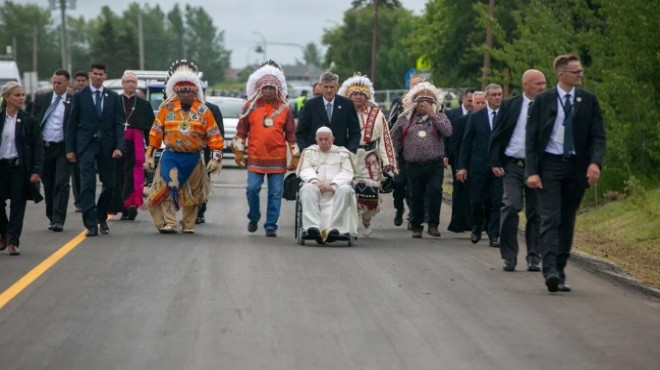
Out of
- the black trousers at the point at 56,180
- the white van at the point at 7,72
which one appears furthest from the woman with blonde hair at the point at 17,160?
the white van at the point at 7,72

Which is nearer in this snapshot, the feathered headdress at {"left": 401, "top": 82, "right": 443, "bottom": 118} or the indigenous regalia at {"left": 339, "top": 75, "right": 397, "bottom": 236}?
the indigenous regalia at {"left": 339, "top": 75, "right": 397, "bottom": 236}

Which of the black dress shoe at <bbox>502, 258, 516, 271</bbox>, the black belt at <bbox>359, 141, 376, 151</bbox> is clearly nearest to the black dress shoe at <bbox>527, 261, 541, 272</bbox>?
the black dress shoe at <bbox>502, 258, 516, 271</bbox>

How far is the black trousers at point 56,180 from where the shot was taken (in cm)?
1839

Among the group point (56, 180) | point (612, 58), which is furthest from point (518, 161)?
point (612, 58)

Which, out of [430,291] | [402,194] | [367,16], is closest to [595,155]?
[430,291]

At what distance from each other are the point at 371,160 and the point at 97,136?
332cm

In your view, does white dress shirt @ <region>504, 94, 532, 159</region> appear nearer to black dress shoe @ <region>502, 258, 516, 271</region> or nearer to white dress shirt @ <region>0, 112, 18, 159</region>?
black dress shoe @ <region>502, 258, 516, 271</region>

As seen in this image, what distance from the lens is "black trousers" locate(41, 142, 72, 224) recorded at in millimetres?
18391

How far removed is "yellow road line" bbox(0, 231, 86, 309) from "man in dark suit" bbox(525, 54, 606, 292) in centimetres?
441

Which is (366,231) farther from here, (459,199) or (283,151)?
(283,151)

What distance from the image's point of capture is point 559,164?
13.1 m

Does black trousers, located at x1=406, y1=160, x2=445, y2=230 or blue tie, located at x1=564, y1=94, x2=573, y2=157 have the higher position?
blue tie, located at x1=564, y1=94, x2=573, y2=157

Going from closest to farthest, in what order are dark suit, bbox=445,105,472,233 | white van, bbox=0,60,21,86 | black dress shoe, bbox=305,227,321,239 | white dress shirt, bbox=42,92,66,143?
1. black dress shoe, bbox=305,227,321,239
2. dark suit, bbox=445,105,472,233
3. white dress shirt, bbox=42,92,66,143
4. white van, bbox=0,60,21,86

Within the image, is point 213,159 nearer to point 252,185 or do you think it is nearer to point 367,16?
point 252,185
